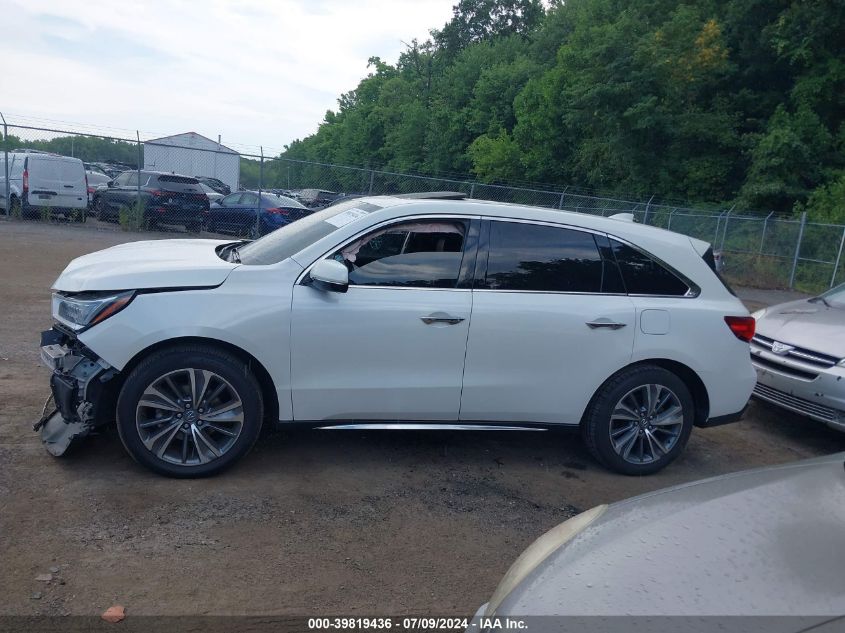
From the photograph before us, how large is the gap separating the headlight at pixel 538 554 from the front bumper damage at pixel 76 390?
2.67m

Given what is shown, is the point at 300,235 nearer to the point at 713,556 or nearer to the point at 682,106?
the point at 713,556

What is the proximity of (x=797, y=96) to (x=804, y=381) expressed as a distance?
26.8 metres

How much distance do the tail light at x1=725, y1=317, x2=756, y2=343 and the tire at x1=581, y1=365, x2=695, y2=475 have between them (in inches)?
21.0

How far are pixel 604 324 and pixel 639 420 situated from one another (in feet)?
2.48

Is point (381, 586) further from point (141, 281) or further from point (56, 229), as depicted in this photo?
point (56, 229)

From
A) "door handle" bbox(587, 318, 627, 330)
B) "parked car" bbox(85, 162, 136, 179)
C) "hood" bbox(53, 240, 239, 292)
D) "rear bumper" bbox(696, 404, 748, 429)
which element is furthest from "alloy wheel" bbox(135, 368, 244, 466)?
"parked car" bbox(85, 162, 136, 179)

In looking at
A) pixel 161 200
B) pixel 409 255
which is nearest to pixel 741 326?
pixel 409 255

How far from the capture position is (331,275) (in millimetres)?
4172

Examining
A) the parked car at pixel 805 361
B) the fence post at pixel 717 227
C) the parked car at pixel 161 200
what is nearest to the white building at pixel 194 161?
the parked car at pixel 161 200

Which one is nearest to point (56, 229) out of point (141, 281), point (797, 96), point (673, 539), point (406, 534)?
point (141, 281)

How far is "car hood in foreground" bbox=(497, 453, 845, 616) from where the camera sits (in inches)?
73.8

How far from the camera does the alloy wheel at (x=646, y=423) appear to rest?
489 centimetres

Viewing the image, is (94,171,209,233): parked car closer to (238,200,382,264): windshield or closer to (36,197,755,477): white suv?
(36,197,755,477): white suv

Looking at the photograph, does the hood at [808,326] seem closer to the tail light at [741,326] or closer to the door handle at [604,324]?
the tail light at [741,326]
